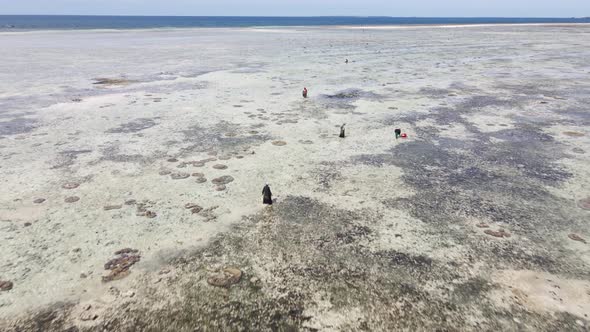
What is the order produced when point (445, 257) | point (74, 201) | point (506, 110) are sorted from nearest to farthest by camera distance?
point (445, 257)
point (74, 201)
point (506, 110)

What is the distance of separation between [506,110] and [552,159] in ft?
8.71

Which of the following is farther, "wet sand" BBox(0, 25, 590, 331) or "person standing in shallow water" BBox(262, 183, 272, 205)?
"person standing in shallow water" BBox(262, 183, 272, 205)

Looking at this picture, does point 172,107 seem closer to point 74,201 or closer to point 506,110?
point 74,201

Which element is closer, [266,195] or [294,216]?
[294,216]

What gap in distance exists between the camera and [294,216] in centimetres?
328

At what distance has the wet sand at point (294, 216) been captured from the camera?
7.35ft

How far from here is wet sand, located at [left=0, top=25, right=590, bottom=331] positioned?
7.35 feet

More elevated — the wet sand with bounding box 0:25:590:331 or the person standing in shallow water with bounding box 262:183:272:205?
the person standing in shallow water with bounding box 262:183:272:205

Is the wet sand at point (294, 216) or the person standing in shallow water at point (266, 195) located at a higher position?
the person standing in shallow water at point (266, 195)

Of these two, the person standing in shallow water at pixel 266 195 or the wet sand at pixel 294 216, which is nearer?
the wet sand at pixel 294 216

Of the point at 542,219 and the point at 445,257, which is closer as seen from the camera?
the point at 445,257

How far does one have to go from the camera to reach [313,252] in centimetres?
276

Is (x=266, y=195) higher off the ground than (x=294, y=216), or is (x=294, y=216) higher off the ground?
(x=266, y=195)

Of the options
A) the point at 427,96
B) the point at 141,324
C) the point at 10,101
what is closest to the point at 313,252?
the point at 141,324
